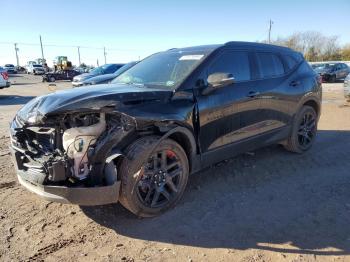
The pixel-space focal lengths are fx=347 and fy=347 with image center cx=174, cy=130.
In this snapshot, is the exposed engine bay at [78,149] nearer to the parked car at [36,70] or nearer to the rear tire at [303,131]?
the rear tire at [303,131]

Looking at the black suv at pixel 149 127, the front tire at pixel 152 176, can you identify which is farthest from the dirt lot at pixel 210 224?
the black suv at pixel 149 127

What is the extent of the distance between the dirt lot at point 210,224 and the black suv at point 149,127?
0.39m

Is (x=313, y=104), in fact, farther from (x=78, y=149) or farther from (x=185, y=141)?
→ (x=78, y=149)

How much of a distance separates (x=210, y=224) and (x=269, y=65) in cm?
288

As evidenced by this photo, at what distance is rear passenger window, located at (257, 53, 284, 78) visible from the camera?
5.27 meters

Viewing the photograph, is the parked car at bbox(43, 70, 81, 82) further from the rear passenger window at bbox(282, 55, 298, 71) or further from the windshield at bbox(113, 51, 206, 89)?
the rear passenger window at bbox(282, 55, 298, 71)

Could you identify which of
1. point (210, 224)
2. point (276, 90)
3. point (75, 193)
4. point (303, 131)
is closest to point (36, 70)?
point (303, 131)

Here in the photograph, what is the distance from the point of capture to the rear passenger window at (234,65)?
14.9ft

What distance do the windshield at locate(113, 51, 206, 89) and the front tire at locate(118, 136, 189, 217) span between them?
0.83 meters

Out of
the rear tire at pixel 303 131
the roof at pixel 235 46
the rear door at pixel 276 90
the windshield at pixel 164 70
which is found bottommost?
the rear tire at pixel 303 131

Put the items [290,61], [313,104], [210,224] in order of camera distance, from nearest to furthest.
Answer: [210,224], [290,61], [313,104]

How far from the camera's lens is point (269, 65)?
5449 mm

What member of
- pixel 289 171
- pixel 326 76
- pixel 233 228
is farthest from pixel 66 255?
pixel 326 76

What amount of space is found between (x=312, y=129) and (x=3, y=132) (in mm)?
7132
